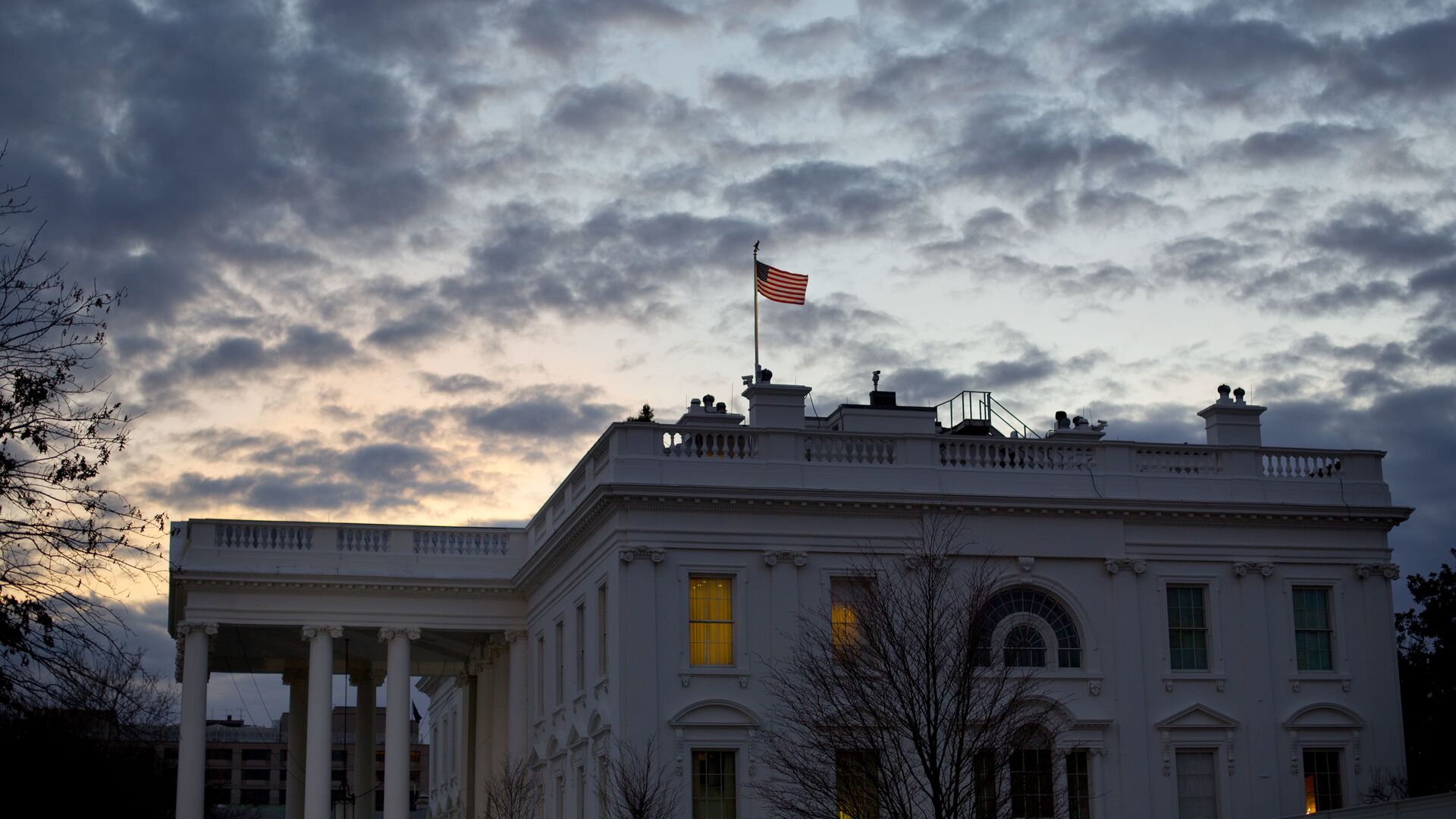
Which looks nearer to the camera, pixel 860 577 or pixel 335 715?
pixel 860 577

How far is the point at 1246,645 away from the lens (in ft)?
137

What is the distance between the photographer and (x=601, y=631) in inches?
1597

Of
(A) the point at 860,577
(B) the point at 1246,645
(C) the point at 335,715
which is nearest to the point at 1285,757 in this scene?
(B) the point at 1246,645

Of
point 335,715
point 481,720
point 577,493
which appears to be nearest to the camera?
point 577,493

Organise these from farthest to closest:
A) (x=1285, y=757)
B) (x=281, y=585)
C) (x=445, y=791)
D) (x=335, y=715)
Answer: (x=335, y=715), (x=445, y=791), (x=281, y=585), (x=1285, y=757)

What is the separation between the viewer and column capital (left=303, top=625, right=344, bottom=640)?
48.7 m

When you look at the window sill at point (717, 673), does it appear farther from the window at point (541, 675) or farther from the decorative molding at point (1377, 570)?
the decorative molding at point (1377, 570)

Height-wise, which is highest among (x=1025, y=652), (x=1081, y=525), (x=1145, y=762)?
(x=1081, y=525)

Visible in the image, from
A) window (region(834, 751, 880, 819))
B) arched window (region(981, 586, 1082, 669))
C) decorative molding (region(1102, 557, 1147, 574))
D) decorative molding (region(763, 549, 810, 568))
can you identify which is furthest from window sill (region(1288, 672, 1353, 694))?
decorative molding (region(763, 549, 810, 568))

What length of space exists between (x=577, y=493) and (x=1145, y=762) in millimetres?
14955

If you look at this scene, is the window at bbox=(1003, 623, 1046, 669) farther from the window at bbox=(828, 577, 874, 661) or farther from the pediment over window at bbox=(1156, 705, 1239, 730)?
the window at bbox=(828, 577, 874, 661)

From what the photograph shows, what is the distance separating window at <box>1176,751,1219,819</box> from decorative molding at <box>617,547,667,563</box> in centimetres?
1290

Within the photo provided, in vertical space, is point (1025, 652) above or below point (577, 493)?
below

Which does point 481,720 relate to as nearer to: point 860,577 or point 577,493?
point 577,493
